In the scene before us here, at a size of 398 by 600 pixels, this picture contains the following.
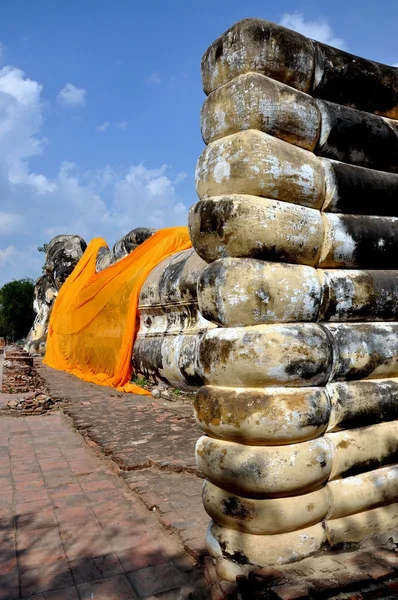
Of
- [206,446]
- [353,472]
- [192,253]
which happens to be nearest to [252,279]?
[206,446]

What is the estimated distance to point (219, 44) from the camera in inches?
81.0

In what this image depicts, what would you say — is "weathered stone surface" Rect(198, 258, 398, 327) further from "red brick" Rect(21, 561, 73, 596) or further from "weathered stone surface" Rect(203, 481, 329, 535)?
"red brick" Rect(21, 561, 73, 596)

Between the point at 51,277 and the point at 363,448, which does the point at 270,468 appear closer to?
the point at 363,448

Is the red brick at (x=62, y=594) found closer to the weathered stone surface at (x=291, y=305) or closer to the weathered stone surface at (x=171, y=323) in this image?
the weathered stone surface at (x=291, y=305)

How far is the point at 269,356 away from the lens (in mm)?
1776

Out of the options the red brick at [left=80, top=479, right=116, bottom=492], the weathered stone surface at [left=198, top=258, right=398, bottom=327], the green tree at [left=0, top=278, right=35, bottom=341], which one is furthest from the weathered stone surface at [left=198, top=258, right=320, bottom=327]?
the green tree at [left=0, top=278, right=35, bottom=341]

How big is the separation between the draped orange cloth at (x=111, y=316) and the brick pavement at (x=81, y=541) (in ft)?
11.6

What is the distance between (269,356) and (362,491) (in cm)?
71

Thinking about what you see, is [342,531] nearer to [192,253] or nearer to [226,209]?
[226,209]

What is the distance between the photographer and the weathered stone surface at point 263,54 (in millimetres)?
1946

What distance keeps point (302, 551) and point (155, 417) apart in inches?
134

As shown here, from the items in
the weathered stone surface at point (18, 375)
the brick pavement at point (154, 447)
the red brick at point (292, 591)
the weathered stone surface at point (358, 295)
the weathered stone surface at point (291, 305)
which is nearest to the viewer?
the red brick at point (292, 591)

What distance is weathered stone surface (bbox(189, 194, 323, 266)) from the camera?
6.05 ft

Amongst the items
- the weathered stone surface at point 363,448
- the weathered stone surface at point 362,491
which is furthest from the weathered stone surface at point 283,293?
the weathered stone surface at point 362,491
